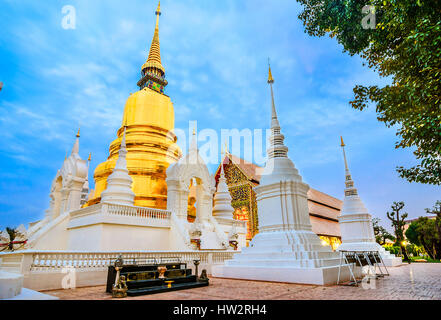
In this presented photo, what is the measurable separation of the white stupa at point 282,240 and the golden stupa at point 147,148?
919 centimetres

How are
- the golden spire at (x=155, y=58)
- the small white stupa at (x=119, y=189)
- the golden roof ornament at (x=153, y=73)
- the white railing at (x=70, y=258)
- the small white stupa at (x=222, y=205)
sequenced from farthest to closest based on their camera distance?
the golden spire at (x=155, y=58)
the golden roof ornament at (x=153, y=73)
the small white stupa at (x=222, y=205)
the small white stupa at (x=119, y=189)
the white railing at (x=70, y=258)

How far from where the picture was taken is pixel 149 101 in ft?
67.3

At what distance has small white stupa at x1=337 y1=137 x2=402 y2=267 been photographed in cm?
1265

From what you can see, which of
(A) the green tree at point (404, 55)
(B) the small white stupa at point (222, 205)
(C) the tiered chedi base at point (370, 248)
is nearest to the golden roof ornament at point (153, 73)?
(B) the small white stupa at point (222, 205)

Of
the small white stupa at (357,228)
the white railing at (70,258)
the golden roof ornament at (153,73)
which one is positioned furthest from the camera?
the golden roof ornament at (153,73)

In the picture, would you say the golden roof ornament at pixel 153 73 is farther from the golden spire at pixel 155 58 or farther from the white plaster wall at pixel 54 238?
the white plaster wall at pixel 54 238

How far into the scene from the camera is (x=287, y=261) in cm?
645

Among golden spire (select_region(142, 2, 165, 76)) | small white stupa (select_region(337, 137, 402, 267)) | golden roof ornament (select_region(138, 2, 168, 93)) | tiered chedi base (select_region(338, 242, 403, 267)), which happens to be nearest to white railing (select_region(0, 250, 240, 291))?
tiered chedi base (select_region(338, 242, 403, 267))

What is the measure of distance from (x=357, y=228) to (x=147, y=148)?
1360 cm

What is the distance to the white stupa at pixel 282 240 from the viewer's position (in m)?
6.18

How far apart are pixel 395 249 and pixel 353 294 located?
2381 centimetres

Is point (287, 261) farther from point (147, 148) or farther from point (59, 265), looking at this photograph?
point (147, 148)

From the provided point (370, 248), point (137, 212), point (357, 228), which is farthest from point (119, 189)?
point (370, 248)

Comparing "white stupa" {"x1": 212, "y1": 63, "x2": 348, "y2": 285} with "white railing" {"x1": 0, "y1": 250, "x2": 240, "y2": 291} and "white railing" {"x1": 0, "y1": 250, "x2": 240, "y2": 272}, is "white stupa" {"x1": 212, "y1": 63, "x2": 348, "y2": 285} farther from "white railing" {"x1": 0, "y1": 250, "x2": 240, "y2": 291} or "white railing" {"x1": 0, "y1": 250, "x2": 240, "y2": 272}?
"white railing" {"x1": 0, "y1": 250, "x2": 240, "y2": 291}
